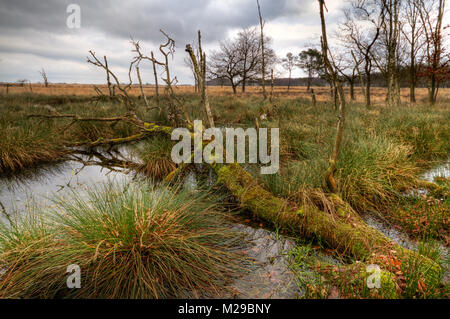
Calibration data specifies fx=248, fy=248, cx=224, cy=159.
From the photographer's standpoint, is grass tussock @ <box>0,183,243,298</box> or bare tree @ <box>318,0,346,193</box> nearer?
grass tussock @ <box>0,183,243,298</box>

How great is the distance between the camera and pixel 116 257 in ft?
7.72

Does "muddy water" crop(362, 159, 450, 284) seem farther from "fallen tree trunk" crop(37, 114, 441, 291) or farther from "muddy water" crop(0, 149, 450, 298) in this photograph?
"fallen tree trunk" crop(37, 114, 441, 291)

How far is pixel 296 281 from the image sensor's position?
2.41 meters

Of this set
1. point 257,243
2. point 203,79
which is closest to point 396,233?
point 257,243

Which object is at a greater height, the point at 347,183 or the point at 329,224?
the point at 347,183

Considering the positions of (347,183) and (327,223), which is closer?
(327,223)

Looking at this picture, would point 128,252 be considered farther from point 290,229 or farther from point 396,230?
point 396,230

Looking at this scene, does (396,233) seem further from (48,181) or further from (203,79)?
(48,181)

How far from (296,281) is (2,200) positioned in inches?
205

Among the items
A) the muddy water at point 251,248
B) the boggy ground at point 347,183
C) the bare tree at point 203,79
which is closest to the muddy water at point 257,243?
the muddy water at point 251,248

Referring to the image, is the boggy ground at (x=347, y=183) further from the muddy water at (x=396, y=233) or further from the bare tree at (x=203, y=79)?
the bare tree at (x=203, y=79)

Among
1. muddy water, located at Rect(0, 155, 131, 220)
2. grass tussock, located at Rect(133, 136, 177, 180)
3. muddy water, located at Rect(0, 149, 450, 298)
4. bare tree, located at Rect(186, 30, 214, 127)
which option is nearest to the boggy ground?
grass tussock, located at Rect(133, 136, 177, 180)

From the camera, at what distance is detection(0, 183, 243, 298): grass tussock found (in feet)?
7.30
